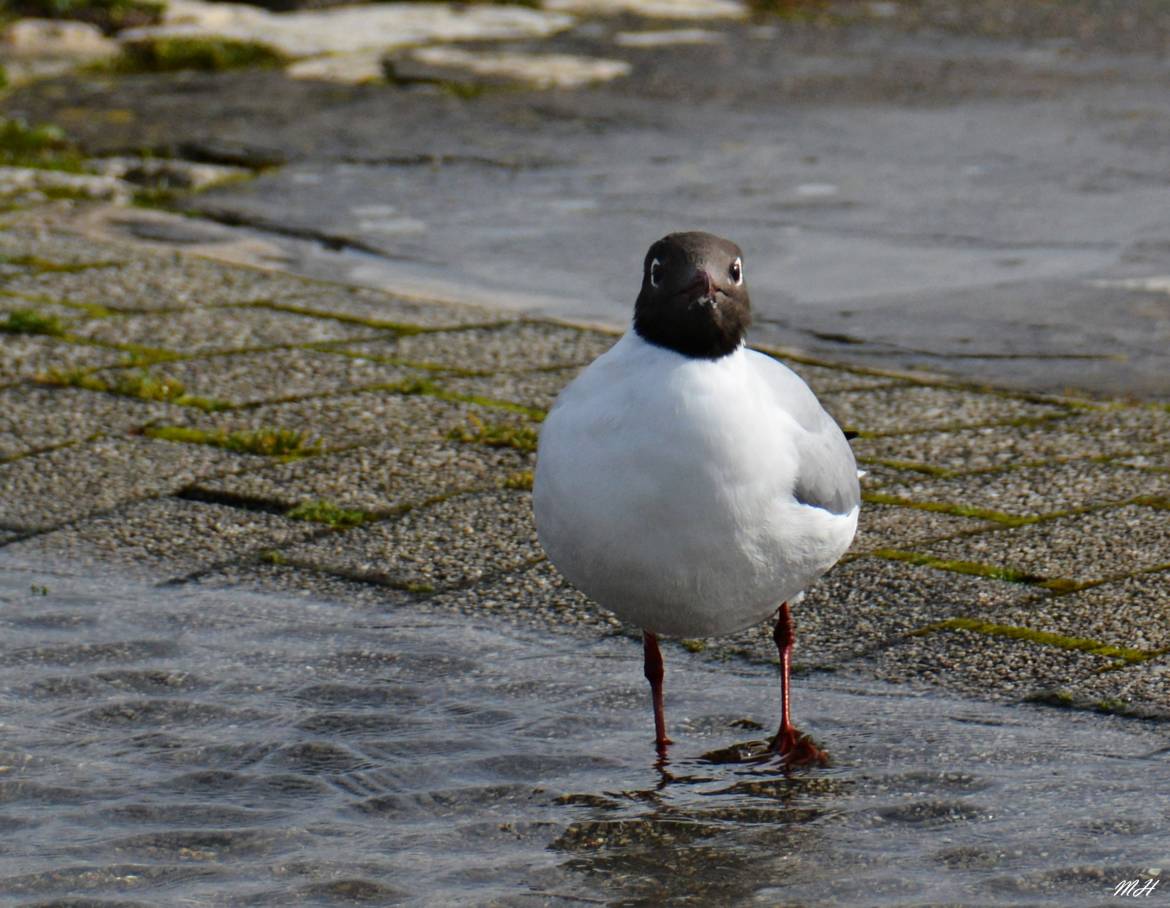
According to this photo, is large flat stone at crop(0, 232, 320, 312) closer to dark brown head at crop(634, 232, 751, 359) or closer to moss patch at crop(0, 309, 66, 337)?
moss patch at crop(0, 309, 66, 337)

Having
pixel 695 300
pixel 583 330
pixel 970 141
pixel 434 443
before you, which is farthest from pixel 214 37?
pixel 695 300

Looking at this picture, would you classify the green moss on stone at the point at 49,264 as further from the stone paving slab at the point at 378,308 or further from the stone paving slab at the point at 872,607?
the stone paving slab at the point at 872,607

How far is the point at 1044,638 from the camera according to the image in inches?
172

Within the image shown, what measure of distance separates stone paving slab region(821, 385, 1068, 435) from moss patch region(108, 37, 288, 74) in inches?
306

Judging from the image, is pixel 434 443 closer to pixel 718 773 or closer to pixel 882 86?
pixel 718 773

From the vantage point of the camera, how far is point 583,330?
7.14 metres

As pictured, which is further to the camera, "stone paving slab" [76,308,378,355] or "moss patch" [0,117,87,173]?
"moss patch" [0,117,87,173]

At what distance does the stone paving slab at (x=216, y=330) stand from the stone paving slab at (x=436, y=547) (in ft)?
6.02

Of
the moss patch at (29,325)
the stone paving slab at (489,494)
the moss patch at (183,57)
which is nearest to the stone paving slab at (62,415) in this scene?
the stone paving slab at (489,494)

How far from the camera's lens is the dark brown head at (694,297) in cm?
364

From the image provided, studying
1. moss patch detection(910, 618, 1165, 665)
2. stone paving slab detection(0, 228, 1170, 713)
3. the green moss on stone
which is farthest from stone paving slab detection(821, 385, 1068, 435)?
the green moss on stone

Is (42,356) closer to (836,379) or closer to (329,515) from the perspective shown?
(329,515)

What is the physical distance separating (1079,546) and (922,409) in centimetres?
136

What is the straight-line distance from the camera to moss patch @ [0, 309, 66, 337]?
6887mm
